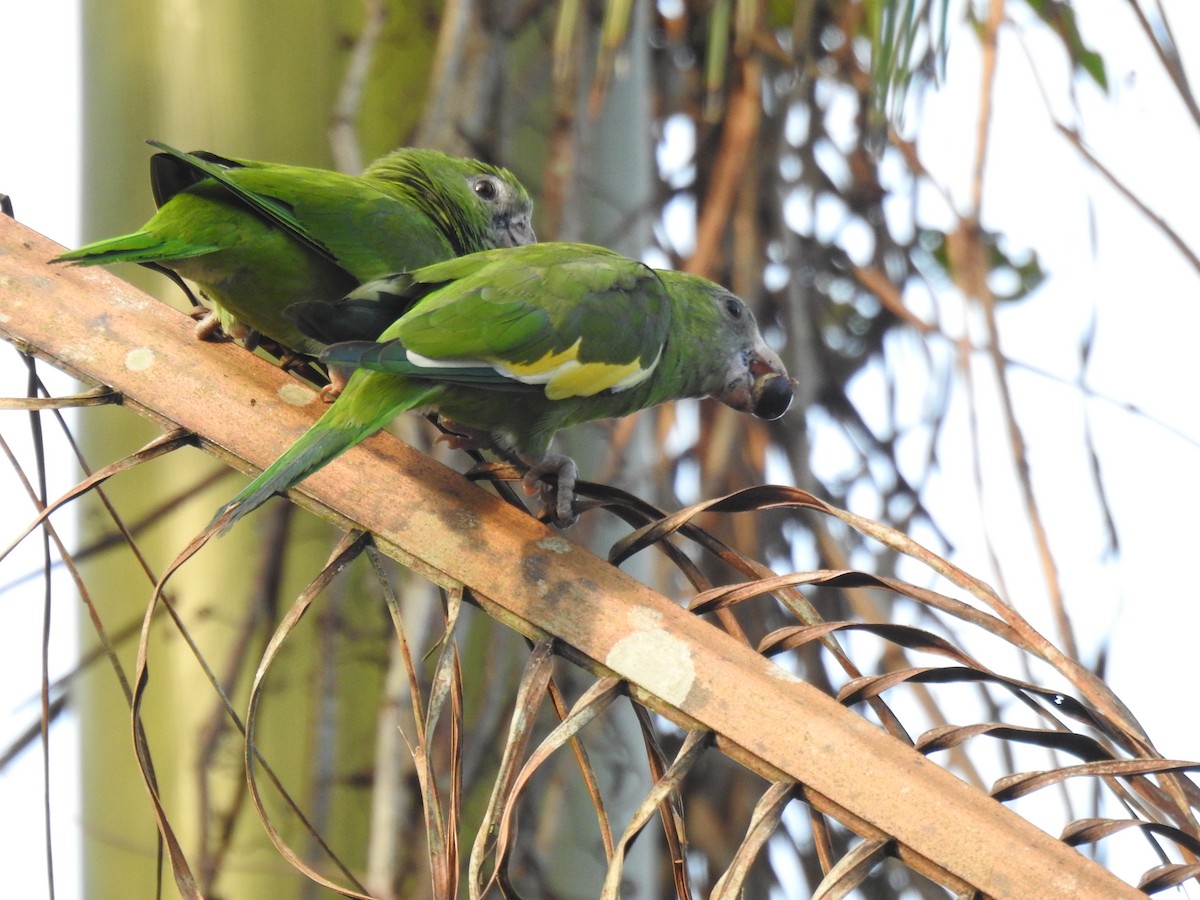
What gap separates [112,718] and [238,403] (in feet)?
2.81

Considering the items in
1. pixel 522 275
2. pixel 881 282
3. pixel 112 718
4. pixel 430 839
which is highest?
pixel 522 275

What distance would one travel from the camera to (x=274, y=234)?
5.44 ft

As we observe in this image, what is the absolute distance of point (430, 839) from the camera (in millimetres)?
1004

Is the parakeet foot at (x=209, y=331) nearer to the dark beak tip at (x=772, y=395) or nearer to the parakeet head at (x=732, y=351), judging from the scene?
the parakeet head at (x=732, y=351)

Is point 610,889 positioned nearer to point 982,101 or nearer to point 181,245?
point 181,245

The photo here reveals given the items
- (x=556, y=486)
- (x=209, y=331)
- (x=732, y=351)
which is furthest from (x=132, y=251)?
(x=732, y=351)

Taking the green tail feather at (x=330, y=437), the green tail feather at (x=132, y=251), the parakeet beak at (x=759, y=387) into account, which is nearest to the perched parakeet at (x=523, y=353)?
the green tail feather at (x=330, y=437)

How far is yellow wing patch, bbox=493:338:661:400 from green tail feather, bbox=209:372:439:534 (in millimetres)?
190

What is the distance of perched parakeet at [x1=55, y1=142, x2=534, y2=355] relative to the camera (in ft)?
5.16

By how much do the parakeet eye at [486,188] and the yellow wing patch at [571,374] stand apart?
1.81ft

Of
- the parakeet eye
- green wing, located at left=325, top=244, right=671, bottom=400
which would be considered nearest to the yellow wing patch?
green wing, located at left=325, top=244, right=671, bottom=400

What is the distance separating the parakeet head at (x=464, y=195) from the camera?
1947 millimetres

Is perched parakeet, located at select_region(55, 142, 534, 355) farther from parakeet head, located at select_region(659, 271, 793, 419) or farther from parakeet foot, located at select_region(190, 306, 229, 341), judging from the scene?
parakeet head, located at select_region(659, 271, 793, 419)

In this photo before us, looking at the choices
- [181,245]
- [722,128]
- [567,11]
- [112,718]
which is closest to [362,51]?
[567,11]
